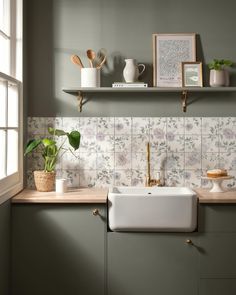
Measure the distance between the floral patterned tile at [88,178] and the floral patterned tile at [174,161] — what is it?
56 centimetres

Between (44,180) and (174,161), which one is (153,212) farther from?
(44,180)

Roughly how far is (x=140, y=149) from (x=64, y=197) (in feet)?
2.51

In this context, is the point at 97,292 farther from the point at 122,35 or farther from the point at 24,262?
the point at 122,35

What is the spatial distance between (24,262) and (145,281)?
790 mm

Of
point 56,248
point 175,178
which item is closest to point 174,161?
point 175,178

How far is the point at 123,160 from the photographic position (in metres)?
3.38

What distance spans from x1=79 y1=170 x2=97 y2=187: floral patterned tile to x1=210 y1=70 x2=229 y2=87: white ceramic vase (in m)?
1.09

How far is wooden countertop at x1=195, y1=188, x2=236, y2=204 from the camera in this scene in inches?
112

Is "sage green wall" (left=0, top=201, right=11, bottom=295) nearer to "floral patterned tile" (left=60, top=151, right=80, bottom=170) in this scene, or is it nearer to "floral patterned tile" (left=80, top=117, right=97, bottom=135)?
"floral patterned tile" (left=60, top=151, right=80, bottom=170)

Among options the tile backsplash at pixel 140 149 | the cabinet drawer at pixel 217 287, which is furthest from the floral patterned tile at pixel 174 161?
the cabinet drawer at pixel 217 287

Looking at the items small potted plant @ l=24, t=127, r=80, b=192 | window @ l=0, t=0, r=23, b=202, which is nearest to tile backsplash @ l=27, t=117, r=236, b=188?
small potted plant @ l=24, t=127, r=80, b=192

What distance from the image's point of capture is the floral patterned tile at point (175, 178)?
11.1ft

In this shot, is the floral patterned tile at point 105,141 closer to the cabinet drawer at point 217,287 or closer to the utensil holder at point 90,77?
the utensil holder at point 90,77

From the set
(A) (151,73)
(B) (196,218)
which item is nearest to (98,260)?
(B) (196,218)
